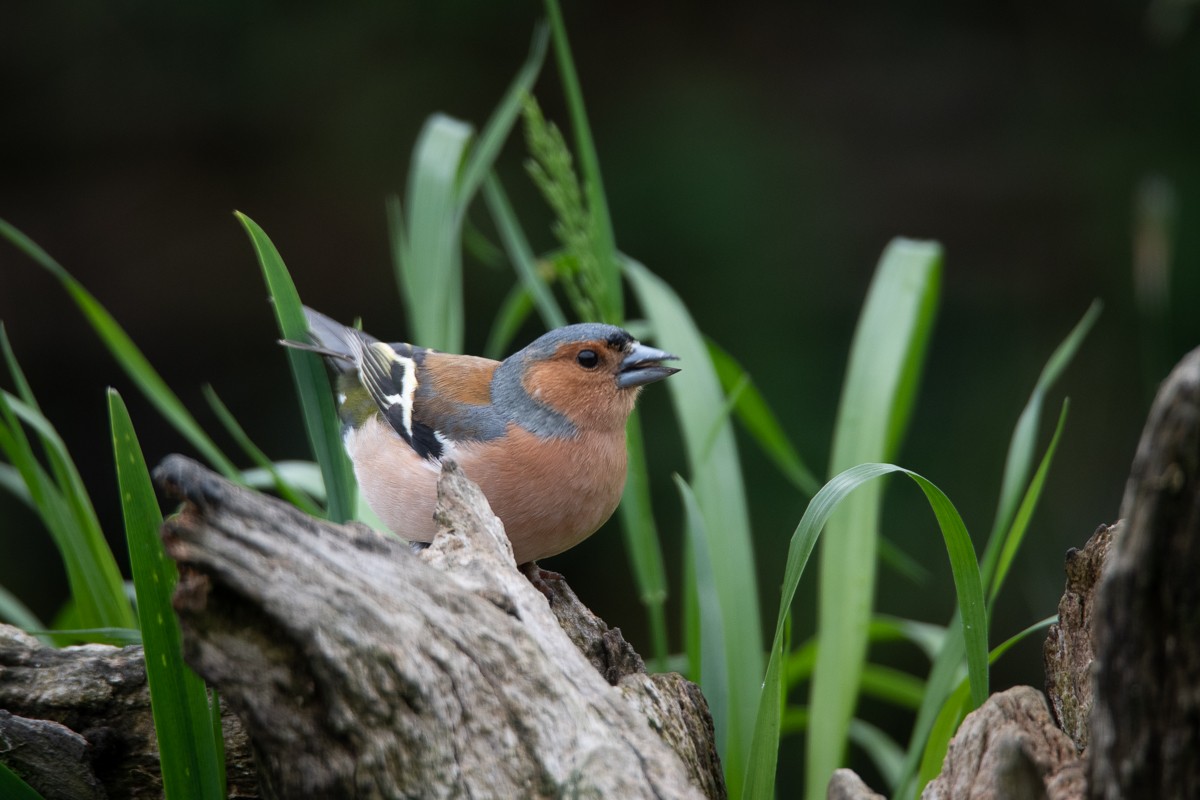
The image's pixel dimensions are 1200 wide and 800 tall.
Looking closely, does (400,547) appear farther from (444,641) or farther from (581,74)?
(581,74)

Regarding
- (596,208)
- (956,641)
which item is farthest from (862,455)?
(596,208)

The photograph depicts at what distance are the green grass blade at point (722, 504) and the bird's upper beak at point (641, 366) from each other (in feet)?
0.13

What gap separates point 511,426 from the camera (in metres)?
1.88

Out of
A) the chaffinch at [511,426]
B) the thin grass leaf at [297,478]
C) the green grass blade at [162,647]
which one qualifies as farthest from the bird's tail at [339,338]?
the green grass blade at [162,647]

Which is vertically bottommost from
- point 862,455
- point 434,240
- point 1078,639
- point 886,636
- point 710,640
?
point 886,636

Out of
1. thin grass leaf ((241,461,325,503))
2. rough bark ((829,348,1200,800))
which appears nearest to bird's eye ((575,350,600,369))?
thin grass leaf ((241,461,325,503))

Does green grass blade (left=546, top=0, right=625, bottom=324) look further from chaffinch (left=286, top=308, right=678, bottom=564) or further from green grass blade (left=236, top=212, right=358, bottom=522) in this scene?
green grass blade (left=236, top=212, right=358, bottom=522)

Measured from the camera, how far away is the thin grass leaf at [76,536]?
163cm

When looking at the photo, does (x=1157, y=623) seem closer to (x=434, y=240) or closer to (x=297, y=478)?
(x=434, y=240)

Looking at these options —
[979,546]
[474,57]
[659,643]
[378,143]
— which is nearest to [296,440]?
[378,143]

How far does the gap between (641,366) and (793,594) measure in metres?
0.79

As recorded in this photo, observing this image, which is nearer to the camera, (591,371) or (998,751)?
(998,751)

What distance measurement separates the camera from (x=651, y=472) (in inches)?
163

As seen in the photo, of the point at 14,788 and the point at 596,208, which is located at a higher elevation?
the point at 596,208
